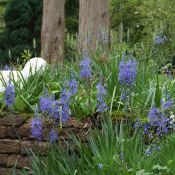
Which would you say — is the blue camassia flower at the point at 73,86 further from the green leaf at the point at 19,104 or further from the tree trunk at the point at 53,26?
the tree trunk at the point at 53,26

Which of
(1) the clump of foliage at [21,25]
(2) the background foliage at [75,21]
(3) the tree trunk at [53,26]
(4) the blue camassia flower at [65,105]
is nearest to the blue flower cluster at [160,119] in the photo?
(4) the blue camassia flower at [65,105]

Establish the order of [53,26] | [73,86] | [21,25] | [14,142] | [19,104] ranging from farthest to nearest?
[21,25]
[53,26]
[19,104]
[14,142]
[73,86]

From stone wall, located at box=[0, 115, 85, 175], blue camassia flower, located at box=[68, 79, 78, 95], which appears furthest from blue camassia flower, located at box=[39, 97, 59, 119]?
stone wall, located at box=[0, 115, 85, 175]

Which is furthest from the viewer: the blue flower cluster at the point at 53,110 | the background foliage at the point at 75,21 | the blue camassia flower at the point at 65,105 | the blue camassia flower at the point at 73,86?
the background foliage at the point at 75,21

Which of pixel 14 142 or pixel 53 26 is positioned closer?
pixel 14 142

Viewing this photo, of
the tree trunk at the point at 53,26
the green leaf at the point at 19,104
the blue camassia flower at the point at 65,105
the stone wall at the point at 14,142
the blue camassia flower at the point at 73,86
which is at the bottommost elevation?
the stone wall at the point at 14,142

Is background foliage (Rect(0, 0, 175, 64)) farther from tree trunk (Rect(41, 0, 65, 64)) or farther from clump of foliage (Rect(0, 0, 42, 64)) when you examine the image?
tree trunk (Rect(41, 0, 65, 64))

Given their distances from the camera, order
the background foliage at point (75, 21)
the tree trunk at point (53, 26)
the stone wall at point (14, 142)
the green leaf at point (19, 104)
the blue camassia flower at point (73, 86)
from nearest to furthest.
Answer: the blue camassia flower at point (73, 86)
the stone wall at point (14, 142)
the green leaf at point (19, 104)
the tree trunk at point (53, 26)
the background foliage at point (75, 21)

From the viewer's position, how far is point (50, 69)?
20.4 ft

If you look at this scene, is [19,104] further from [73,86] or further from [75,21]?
[75,21]

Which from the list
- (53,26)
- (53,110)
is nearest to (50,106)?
(53,110)

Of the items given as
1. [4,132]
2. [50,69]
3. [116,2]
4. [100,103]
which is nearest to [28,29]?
[116,2]

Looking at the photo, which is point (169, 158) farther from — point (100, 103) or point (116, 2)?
point (116, 2)

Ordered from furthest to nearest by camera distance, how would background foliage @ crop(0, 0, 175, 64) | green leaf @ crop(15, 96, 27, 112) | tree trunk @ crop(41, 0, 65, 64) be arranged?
background foliage @ crop(0, 0, 175, 64) < tree trunk @ crop(41, 0, 65, 64) < green leaf @ crop(15, 96, 27, 112)
